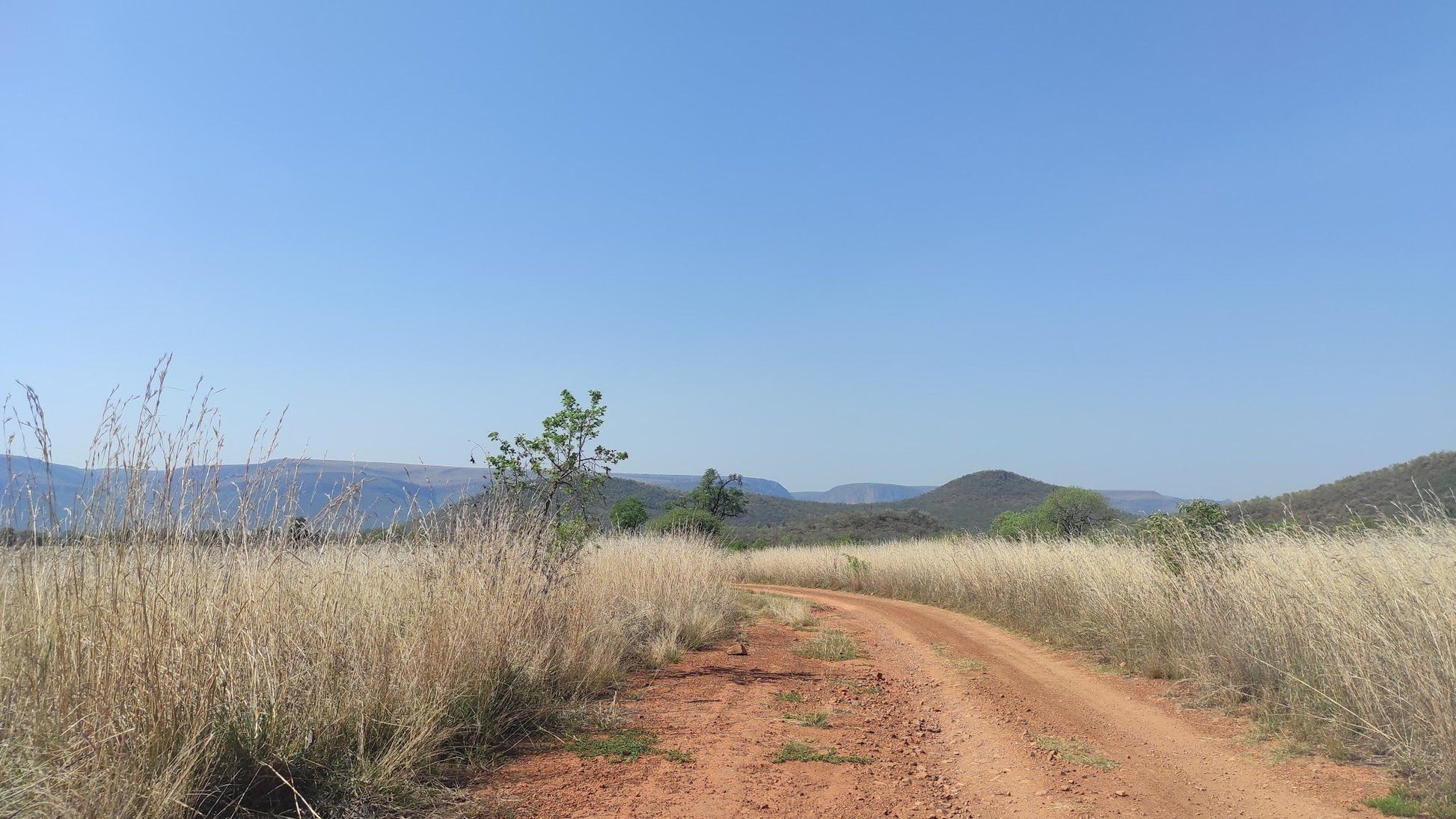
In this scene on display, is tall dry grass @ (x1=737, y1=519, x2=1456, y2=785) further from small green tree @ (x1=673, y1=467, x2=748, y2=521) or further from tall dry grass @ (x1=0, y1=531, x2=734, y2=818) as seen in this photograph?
small green tree @ (x1=673, y1=467, x2=748, y2=521)

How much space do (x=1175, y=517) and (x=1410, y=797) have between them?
7.81m

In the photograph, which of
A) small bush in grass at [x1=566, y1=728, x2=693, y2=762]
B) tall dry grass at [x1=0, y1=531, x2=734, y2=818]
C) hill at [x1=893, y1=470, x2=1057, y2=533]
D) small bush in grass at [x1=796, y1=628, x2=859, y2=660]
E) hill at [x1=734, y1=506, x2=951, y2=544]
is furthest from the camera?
hill at [x1=893, y1=470, x2=1057, y2=533]

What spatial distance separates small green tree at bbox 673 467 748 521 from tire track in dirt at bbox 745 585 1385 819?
3979 centimetres

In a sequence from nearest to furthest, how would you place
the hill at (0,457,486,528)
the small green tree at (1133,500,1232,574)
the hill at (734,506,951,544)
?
the hill at (0,457,486,528) → the small green tree at (1133,500,1232,574) → the hill at (734,506,951,544)

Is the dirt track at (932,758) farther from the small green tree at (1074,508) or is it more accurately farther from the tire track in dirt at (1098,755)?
the small green tree at (1074,508)

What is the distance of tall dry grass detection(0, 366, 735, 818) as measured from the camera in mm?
3201

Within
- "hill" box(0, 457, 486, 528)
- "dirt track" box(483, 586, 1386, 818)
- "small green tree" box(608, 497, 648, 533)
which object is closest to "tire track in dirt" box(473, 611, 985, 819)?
"dirt track" box(483, 586, 1386, 818)

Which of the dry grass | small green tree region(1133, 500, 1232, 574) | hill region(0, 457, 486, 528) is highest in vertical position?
hill region(0, 457, 486, 528)

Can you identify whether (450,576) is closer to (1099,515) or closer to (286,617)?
(286,617)

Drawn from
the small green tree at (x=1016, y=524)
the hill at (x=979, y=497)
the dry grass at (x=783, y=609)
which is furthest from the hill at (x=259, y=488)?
the hill at (x=979, y=497)

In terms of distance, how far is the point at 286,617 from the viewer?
176 inches

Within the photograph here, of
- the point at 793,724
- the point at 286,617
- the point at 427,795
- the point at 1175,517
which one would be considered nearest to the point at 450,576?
the point at 286,617

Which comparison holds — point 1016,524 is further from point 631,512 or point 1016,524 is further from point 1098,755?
point 1098,755

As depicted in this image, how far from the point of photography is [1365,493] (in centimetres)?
2964
